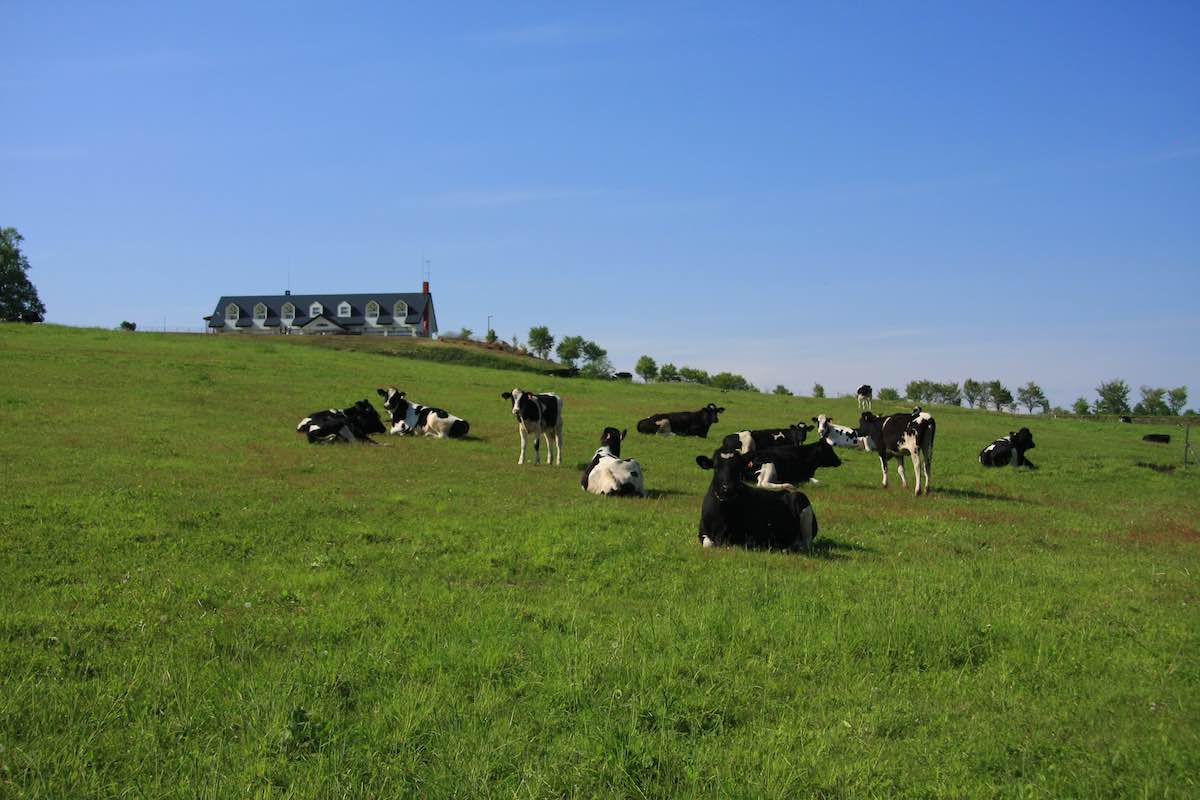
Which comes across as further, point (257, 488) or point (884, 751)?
point (257, 488)

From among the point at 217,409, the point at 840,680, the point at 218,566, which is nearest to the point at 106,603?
the point at 218,566

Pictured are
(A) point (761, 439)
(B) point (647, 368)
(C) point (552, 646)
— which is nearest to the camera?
(C) point (552, 646)

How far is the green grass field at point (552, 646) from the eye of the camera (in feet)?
18.8

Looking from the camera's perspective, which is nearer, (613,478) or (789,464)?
(613,478)

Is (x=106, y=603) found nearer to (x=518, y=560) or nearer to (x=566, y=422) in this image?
(x=518, y=560)

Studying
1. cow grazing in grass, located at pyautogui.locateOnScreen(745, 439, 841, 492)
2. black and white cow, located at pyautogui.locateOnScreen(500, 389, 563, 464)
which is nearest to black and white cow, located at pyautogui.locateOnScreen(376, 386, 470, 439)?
black and white cow, located at pyautogui.locateOnScreen(500, 389, 563, 464)

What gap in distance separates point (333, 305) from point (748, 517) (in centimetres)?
12490

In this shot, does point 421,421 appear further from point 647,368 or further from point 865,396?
point 647,368

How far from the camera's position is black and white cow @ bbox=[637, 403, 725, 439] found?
34438mm

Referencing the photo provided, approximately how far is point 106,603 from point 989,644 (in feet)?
28.8

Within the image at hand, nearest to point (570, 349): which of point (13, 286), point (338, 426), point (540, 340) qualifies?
point (540, 340)

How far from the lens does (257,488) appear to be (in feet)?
53.9

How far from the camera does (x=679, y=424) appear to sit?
3491 centimetres

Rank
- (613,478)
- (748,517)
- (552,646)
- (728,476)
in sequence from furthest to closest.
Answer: (613,478), (748,517), (728,476), (552,646)
